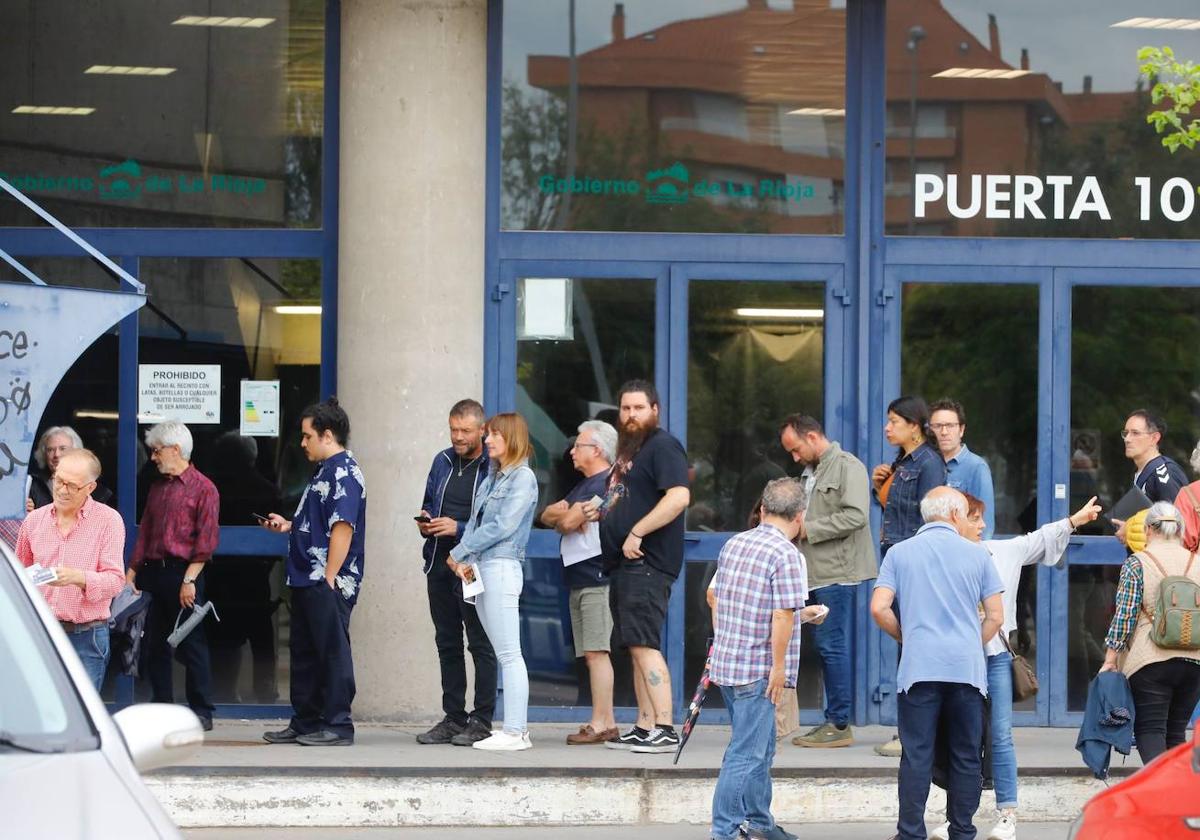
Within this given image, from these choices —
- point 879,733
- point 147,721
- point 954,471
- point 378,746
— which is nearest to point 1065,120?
point 954,471

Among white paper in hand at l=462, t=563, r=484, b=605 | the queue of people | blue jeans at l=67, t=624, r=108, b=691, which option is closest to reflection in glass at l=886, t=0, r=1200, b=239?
the queue of people

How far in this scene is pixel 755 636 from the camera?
815 cm

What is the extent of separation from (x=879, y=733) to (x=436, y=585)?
3.01 meters

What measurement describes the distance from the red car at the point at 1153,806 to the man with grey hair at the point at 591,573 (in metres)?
4.93

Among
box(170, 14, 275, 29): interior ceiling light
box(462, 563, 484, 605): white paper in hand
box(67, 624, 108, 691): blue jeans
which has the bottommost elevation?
box(67, 624, 108, 691): blue jeans

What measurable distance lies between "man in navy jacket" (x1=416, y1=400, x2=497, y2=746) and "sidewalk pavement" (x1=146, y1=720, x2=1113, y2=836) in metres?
0.70

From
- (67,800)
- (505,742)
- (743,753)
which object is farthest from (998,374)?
(67,800)

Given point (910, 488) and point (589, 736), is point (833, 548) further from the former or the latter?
point (589, 736)

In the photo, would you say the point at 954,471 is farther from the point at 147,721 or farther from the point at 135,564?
the point at 147,721

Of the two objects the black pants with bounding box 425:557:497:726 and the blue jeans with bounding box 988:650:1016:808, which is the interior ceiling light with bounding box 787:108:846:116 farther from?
the blue jeans with bounding box 988:650:1016:808

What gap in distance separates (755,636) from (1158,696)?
2.44m

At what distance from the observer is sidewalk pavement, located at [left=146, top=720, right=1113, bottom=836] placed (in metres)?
9.23

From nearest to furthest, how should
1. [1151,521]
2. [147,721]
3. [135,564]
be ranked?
[147,721] < [1151,521] < [135,564]

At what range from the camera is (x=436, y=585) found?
10.5 metres
